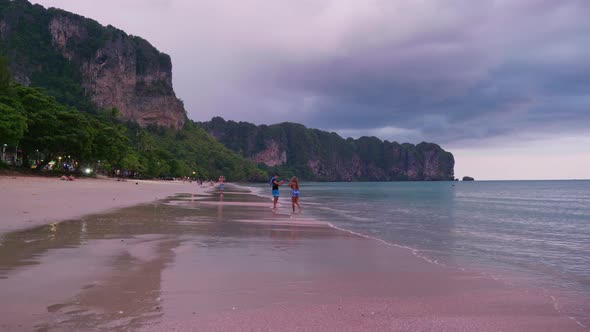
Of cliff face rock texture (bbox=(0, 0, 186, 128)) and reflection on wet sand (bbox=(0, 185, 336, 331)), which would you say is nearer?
reflection on wet sand (bbox=(0, 185, 336, 331))

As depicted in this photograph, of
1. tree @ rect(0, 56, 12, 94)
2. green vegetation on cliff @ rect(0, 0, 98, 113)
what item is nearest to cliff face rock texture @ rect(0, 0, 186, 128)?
green vegetation on cliff @ rect(0, 0, 98, 113)

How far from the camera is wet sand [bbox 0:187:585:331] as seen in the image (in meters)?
4.85

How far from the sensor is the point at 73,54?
184 m

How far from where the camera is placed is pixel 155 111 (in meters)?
198

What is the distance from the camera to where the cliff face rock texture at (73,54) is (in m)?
174

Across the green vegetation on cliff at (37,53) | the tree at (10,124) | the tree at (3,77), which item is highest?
the green vegetation on cliff at (37,53)

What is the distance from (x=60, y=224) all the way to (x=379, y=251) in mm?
9798

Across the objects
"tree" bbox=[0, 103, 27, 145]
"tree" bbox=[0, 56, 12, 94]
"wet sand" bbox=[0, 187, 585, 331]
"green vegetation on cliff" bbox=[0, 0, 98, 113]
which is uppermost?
"green vegetation on cliff" bbox=[0, 0, 98, 113]

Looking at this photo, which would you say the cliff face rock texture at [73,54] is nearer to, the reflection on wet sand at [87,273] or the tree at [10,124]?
the tree at [10,124]

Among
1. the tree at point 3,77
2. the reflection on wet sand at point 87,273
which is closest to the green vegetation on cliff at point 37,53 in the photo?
the tree at point 3,77

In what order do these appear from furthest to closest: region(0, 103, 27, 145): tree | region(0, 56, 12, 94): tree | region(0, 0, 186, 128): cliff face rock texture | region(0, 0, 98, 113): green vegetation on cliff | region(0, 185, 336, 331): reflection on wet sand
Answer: region(0, 0, 186, 128): cliff face rock texture, region(0, 0, 98, 113): green vegetation on cliff, region(0, 56, 12, 94): tree, region(0, 103, 27, 145): tree, region(0, 185, 336, 331): reflection on wet sand

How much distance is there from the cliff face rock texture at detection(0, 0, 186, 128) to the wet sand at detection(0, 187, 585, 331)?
598 feet

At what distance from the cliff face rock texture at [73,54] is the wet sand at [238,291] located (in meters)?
182

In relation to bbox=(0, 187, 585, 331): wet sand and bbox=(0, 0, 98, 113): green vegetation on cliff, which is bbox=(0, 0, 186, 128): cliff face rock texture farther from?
bbox=(0, 187, 585, 331): wet sand
